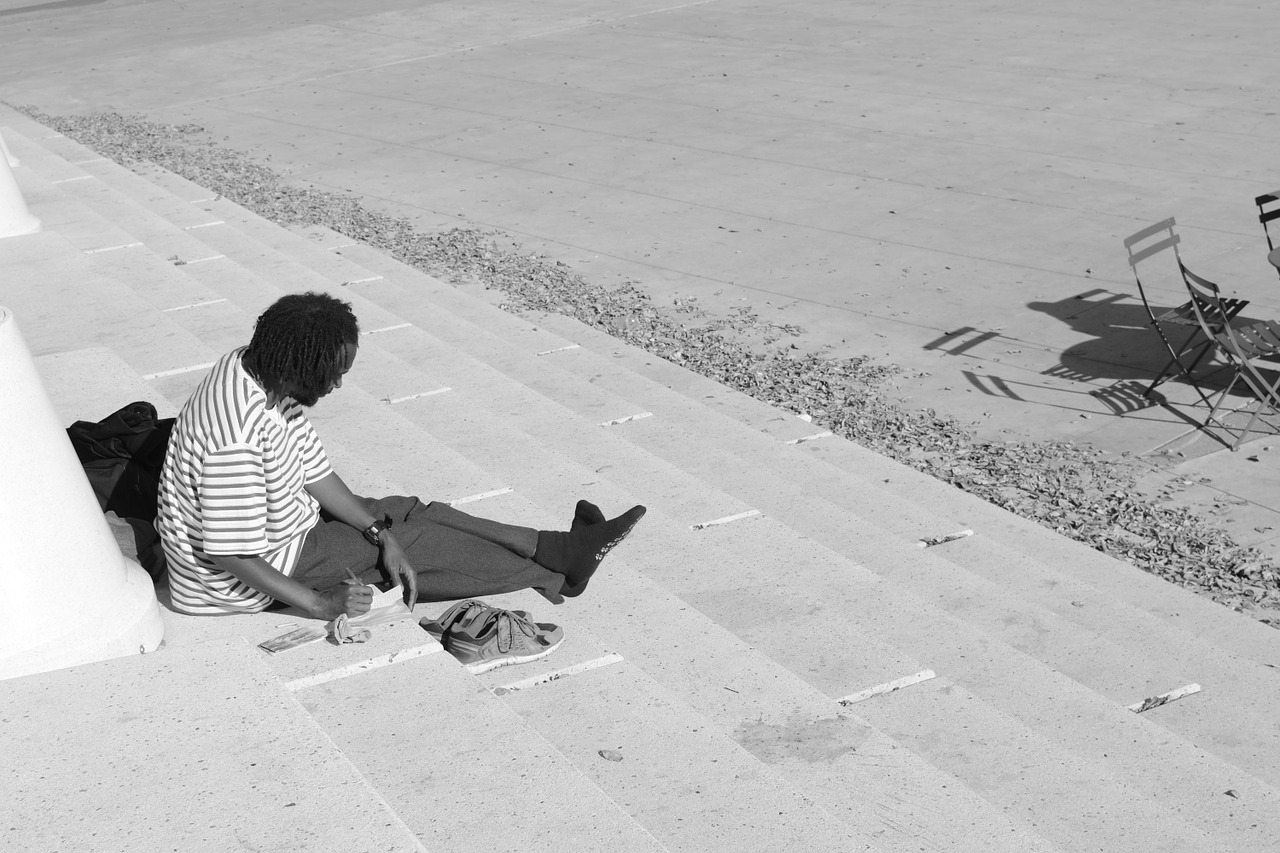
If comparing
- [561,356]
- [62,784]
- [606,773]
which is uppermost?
[62,784]

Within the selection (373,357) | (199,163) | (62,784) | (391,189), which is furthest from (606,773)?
(199,163)

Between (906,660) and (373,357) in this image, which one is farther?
(373,357)

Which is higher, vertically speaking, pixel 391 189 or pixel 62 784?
pixel 62 784

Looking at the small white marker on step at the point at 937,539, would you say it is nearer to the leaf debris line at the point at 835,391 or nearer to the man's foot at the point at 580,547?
the leaf debris line at the point at 835,391

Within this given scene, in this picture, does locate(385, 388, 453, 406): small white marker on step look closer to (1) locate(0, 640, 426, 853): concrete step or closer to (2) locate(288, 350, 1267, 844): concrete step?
(2) locate(288, 350, 1267, 844): concrete step

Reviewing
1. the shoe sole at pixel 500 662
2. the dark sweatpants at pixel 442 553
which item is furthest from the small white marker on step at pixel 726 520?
the shoe sole at pixel 500 662

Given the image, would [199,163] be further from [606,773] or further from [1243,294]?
[606,773]

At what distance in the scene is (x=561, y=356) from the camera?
Answer: 8.09 meters

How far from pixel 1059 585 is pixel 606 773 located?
108 inches

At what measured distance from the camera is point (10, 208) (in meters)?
8.16

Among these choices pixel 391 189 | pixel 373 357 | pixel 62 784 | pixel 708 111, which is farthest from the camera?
pixel 708 111

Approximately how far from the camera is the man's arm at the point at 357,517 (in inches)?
159

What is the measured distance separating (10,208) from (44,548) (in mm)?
5622

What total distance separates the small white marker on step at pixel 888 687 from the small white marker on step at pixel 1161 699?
81 cm
